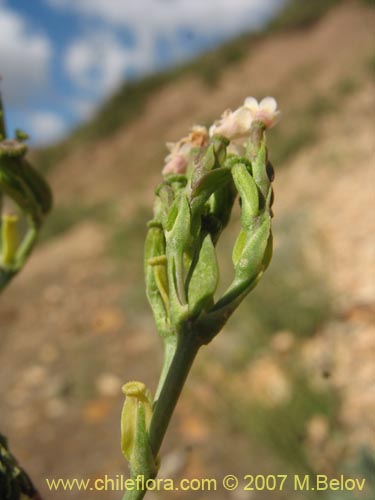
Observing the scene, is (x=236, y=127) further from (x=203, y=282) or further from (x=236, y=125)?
(x=203, y=282)

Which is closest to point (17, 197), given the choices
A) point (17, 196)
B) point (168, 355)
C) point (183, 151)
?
point (17, 196)

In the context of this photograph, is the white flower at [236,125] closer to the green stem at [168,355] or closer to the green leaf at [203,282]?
the green leaf at [203,282]

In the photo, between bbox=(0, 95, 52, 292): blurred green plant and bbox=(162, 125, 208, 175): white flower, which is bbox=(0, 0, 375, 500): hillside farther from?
bbox=(162, 125, 208, 175): white flower

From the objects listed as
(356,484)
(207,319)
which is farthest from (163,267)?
(356,484)

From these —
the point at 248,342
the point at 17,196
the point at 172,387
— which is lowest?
the point at 248,342

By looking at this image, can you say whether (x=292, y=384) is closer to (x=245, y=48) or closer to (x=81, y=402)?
(x=81, y=402)

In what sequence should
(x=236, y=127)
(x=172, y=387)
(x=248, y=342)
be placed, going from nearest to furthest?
(x=172, y=387) → (x=236, y=127) → (x=248, y=342)

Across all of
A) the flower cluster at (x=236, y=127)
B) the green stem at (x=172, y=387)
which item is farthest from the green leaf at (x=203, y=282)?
the flower cluster at (x=236, y=127)
